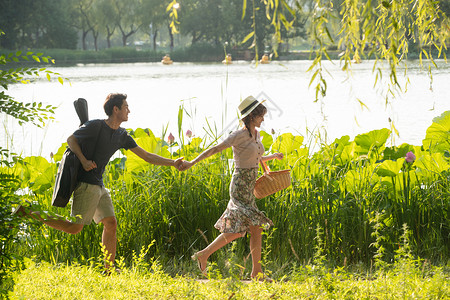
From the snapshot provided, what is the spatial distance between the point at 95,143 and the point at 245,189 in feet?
3.47

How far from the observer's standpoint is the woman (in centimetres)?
381

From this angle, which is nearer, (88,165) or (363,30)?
(363,30)

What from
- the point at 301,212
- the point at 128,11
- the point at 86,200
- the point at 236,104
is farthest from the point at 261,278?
the point at 128,11

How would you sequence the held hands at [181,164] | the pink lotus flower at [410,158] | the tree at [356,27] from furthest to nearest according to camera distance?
the pink lotus flower at [410,158] → the held hands at [181,164] → the tree at [356,27]

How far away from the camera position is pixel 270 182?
3.88 m

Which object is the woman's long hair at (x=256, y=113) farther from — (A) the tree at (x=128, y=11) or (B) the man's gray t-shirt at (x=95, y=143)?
(A) the tree at (x=128, y=11)

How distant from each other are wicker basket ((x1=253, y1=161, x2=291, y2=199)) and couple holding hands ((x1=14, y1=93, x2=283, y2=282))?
0.05 metres

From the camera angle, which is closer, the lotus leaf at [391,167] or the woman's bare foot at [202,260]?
the woman's bare foot at [202,260]

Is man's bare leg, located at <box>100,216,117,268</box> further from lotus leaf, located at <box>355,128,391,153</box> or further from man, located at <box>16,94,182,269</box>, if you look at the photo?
lotus leaf, located at <box>355,128,391,153</box>

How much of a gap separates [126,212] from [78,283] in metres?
1.12

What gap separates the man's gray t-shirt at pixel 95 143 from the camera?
3869 mm

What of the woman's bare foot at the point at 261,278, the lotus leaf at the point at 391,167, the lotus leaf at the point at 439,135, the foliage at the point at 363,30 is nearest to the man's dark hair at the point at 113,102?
the foliage at the point at 363,30

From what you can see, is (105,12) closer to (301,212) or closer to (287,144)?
(287,144)

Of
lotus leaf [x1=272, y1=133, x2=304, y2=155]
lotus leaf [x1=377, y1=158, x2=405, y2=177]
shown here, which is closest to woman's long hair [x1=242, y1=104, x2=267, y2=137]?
lotus leaf [x1=377, y1=158, x2=405, y2=177]
